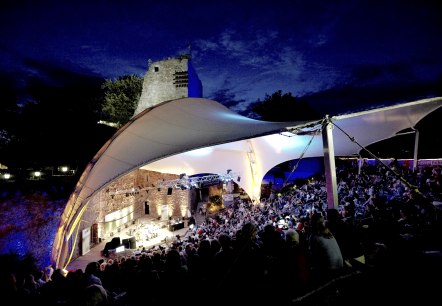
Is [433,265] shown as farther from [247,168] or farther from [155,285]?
[247,168]

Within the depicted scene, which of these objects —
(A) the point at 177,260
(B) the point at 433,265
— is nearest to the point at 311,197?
(B) the point at 433,265

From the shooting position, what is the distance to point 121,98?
26469 millimetres

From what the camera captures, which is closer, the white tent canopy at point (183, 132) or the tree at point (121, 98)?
the white tent canopy at point (183, 132)

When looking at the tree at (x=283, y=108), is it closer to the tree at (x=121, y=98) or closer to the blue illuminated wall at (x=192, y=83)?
the blue illuminated wall at (x=192, y=83)

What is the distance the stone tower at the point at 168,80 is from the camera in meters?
21.8

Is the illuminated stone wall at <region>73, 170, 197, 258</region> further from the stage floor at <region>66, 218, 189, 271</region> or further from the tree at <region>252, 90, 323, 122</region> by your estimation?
the tree at <region>252, 90, 323, 122</region>

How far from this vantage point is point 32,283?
161 inches

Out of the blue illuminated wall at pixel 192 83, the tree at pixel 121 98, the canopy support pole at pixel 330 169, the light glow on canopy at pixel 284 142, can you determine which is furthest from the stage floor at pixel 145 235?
the tree at pixel 121 98

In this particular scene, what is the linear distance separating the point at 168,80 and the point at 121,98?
301 inches

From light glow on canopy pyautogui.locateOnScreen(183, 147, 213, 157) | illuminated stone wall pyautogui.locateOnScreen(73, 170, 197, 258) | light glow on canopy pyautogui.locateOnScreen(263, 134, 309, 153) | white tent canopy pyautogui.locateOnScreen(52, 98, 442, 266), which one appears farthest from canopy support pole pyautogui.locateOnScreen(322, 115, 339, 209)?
illuminated stone wall pyautogui.locateOnScreen(73, 170, 197, 258)

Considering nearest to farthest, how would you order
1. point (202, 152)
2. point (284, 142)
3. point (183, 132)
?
point (183, 132), point (284, 142), point (202, 152)

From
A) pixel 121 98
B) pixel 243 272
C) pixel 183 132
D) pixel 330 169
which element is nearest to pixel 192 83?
pixel 121 98

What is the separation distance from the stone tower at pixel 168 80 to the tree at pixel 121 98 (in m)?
4.77

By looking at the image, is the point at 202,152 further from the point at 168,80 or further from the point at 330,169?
the point at 168,80
